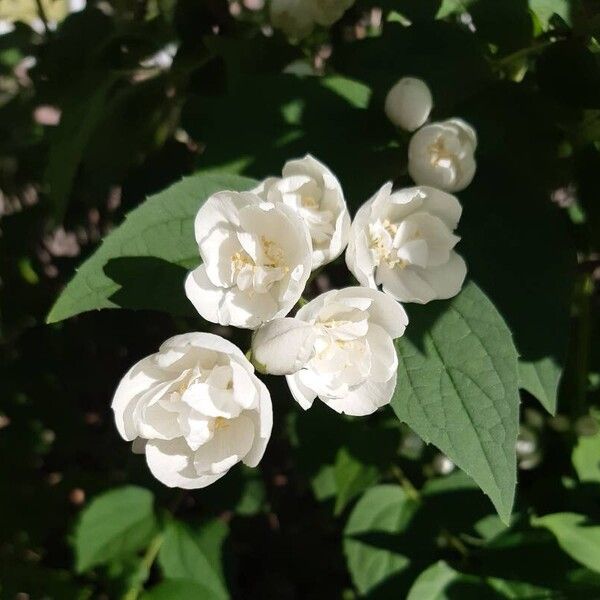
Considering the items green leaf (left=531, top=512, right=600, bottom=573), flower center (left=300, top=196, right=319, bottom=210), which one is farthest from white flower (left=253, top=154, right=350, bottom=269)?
green leaf (left=531, top=512, right=600, bottom=573)

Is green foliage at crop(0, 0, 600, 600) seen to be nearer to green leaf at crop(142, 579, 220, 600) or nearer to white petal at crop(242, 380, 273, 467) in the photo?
green leaf at crop(142, 579, 220, 600)

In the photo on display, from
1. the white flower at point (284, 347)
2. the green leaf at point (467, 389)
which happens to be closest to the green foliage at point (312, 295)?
the green leaf at point (467, 389)

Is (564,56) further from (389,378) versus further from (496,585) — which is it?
(496,585)

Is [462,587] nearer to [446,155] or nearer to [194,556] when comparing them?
[194,556]

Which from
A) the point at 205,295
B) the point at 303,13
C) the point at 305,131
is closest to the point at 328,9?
the point at 303,13

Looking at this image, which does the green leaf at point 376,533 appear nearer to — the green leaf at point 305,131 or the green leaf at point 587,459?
the green leaf at point 587,459
